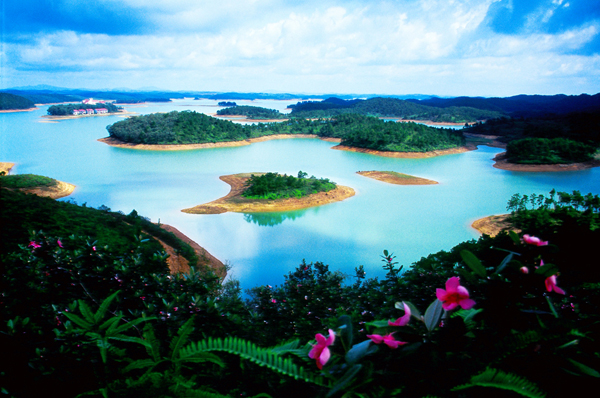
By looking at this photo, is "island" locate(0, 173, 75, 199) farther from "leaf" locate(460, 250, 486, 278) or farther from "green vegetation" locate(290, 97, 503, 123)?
"green vegetation" locate(290, 97, 503, 123)

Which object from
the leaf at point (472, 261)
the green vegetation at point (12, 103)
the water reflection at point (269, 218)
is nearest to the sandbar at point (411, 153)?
the water reflection at point (269, 218)

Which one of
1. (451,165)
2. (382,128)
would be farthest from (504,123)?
(451,165)

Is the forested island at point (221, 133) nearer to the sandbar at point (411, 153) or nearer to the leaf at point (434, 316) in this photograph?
the sandbar at point (411, 153)

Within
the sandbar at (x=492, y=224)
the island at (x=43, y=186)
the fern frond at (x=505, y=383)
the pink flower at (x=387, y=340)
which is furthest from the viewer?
the island at (x=43, y=186)

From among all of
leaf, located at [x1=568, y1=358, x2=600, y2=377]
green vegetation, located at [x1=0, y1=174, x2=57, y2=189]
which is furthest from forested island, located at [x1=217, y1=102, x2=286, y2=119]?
leaf, located at [x1=568, y1=358, x2=600, y2=377]

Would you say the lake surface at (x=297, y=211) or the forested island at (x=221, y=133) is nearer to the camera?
the lake surface at (x=297, y=211)
